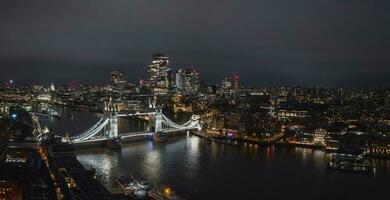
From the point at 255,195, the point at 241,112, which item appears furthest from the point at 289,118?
the point at 255,195

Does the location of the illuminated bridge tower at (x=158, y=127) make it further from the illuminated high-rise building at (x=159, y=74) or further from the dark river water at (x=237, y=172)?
the illuminated high-rise building at (x=159, y=74)

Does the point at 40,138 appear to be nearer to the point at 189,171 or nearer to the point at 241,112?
the point at 189,171

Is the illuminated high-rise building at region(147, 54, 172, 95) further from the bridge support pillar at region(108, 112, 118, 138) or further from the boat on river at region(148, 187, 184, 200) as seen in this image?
the boat on river at region(148, 187, 184, 200)

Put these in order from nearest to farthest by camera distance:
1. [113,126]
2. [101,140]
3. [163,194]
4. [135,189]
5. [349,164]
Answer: [163,194], [135,189], [349,164], [101,140], [113,126]

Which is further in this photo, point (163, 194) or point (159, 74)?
point (159, 74)

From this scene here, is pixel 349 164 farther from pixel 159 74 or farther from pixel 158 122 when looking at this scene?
→ pixel 159 74

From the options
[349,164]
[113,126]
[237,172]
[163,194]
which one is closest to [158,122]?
[113,126]
